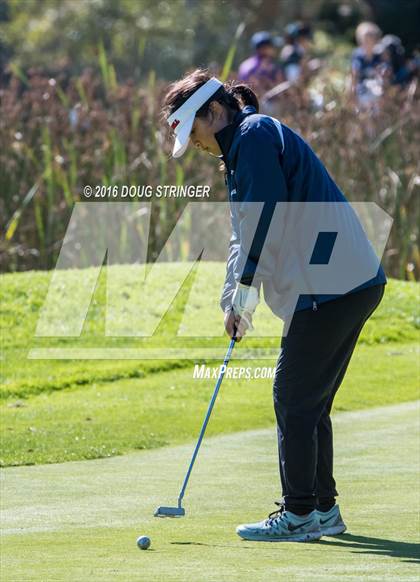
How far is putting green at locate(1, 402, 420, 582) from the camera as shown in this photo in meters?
5.06

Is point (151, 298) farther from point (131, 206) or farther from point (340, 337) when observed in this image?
point (340, 337)

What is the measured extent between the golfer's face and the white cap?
0.04m

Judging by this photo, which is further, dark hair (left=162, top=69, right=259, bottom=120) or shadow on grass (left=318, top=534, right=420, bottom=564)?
dark hair (left=162, top=69, right=259, bottom=120)

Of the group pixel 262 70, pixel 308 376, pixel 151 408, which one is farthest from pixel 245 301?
pixel 262 70

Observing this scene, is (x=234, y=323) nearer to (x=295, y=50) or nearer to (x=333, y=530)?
(x=333, y=530)

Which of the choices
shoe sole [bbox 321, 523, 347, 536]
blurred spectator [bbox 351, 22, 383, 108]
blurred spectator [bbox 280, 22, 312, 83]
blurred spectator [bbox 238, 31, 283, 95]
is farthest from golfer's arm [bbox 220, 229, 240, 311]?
blurred spectator [bbox 280, 22, 312, 83]

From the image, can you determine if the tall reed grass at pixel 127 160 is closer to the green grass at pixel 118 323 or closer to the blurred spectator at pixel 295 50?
the green grass at pixel 118 323

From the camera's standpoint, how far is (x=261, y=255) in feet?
19.0

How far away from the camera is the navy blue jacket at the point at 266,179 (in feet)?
18.7

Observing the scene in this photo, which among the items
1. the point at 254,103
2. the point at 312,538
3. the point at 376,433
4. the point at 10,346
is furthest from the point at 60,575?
the point at 10,346

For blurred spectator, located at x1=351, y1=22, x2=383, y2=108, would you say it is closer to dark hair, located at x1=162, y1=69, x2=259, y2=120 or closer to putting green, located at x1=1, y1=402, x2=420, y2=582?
putting green, located at x1=1, y1=402, x2=420, y2=582

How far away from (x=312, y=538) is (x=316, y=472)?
32 centimetres

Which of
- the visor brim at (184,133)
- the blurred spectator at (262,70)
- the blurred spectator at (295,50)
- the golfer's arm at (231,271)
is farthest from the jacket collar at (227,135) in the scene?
the blurred spectator at (295,50)

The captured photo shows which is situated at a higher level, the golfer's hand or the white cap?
the white cap
